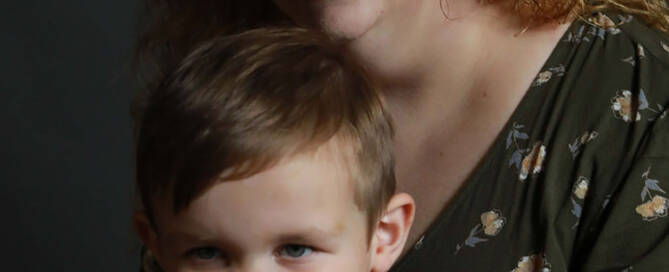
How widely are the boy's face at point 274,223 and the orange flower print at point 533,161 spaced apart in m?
0.32

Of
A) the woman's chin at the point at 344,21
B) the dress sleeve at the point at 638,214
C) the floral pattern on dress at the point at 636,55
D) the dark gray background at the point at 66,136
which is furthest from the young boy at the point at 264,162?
the dark gray background at the point at 66,136

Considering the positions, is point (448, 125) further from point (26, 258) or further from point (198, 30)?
point (26, 258)

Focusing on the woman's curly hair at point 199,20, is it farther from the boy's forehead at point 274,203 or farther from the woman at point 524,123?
the boy's forehead at point 274,203

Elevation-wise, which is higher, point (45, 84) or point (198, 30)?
point (198, 30)

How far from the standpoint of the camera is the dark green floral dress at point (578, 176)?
61.2 inches

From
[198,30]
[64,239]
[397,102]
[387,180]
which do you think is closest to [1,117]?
[64,239]

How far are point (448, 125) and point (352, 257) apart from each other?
16.2 inches

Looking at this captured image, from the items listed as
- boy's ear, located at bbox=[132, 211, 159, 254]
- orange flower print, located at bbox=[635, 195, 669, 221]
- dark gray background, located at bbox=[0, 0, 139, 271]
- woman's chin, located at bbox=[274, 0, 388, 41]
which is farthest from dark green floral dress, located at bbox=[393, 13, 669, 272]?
dark gray background, located at bbox=[0, 0, 139, 271]

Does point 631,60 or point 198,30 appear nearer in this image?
point 631,60

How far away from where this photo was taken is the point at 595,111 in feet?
5.45

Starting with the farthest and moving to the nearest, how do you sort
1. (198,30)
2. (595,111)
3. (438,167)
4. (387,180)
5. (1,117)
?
(1,117), (198,30), (438,167), (595,111), (387,180)

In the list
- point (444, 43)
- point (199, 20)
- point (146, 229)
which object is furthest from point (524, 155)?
point (199, 20)

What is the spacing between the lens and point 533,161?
1.68 m

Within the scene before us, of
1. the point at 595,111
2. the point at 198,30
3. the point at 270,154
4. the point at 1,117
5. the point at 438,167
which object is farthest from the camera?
the point at 1,117
